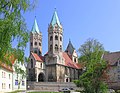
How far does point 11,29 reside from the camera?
58.6ft

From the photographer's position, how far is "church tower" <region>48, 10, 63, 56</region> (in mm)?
93750

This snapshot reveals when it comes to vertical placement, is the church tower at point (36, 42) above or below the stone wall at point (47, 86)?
above

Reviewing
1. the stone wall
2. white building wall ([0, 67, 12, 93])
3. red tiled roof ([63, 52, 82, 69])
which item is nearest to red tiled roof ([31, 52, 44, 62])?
red tiled roof ([63, 52, 82, 69])

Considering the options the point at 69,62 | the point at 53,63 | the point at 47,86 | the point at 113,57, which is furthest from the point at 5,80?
the point at 69,62

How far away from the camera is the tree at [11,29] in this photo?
17.6 m

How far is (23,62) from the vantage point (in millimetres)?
19234

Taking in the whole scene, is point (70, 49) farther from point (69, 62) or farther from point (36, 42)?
point (36, 42)

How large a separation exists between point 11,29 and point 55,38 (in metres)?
77.3

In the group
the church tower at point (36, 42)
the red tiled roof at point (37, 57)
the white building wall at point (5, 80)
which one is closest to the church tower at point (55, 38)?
the red tiled roof at point (37, 57)

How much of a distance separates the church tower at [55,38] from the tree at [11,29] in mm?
74380

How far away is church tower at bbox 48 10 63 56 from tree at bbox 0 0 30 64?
2928 inches

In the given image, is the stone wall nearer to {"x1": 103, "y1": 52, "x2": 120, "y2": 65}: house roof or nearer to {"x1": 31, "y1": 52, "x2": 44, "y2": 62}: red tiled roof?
{"x1": 103, "y1": 52, "x2": 120, "y2": 65}: house roof

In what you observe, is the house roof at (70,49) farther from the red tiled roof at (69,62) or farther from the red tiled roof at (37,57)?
the red tiled roof at (37,57)

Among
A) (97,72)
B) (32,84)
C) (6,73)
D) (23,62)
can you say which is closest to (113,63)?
(32,84)
